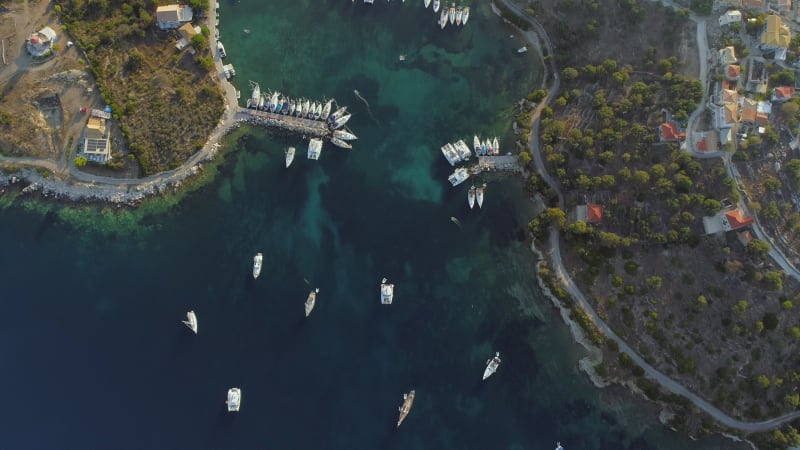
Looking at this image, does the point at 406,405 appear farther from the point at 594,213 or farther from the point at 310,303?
the point at 594,213

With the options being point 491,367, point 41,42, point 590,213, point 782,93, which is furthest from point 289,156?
point 782,93

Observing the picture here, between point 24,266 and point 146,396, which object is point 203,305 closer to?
point 146,396

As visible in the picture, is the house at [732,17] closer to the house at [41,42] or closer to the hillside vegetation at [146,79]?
the hillside vegetation at [146,79]

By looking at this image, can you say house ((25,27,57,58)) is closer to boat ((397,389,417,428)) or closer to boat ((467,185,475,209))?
boat ((467,185,475,209))

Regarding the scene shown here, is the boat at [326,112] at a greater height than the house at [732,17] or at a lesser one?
lesser

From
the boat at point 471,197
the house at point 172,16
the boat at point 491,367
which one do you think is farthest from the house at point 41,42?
the boat at point 491,367
